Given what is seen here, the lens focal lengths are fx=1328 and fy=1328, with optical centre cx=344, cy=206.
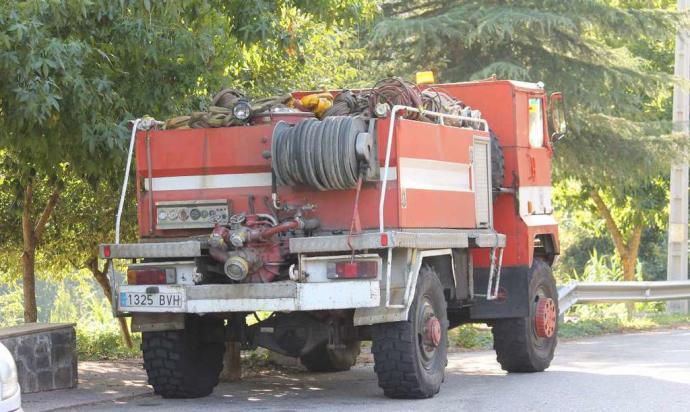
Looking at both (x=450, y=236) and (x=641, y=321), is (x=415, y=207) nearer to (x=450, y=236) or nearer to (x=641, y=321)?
(x=450, y=236)

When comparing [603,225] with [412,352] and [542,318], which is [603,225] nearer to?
[542,318]

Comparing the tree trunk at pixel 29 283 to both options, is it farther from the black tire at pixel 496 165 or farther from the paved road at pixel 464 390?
the black tire at pixel 496 165

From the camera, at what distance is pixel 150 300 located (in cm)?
1044

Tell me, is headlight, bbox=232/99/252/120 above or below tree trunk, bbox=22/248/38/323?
above

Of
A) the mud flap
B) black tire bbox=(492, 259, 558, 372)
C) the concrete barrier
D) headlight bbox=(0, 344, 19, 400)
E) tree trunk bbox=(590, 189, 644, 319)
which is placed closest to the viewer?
headlight bbox=(0, 344, 19, 400)

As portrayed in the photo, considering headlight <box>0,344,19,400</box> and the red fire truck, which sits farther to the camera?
the red fire truck

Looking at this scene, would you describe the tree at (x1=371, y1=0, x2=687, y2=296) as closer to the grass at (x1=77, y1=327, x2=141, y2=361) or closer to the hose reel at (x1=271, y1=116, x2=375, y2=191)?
the grass at (x1=77, y1=327, x2=141, y2=361)

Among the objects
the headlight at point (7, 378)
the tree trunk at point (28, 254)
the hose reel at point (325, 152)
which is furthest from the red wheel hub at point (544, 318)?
the headlight at point (7, 378)

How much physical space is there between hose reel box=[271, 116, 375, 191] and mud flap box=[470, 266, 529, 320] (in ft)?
10.1

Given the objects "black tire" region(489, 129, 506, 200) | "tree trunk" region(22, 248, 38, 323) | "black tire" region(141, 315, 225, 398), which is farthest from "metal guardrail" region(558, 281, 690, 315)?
"black tire" region(141, 315, 225, 398)

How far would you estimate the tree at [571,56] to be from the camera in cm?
2011

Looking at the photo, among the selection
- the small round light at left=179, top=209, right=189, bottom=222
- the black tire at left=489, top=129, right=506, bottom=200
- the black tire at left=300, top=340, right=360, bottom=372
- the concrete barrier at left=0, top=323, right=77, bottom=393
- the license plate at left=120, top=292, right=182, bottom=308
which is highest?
the black tire at left=489, top=129, right=506, bottom=200

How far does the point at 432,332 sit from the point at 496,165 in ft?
7.68

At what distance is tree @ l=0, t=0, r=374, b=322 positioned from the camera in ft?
33.7
